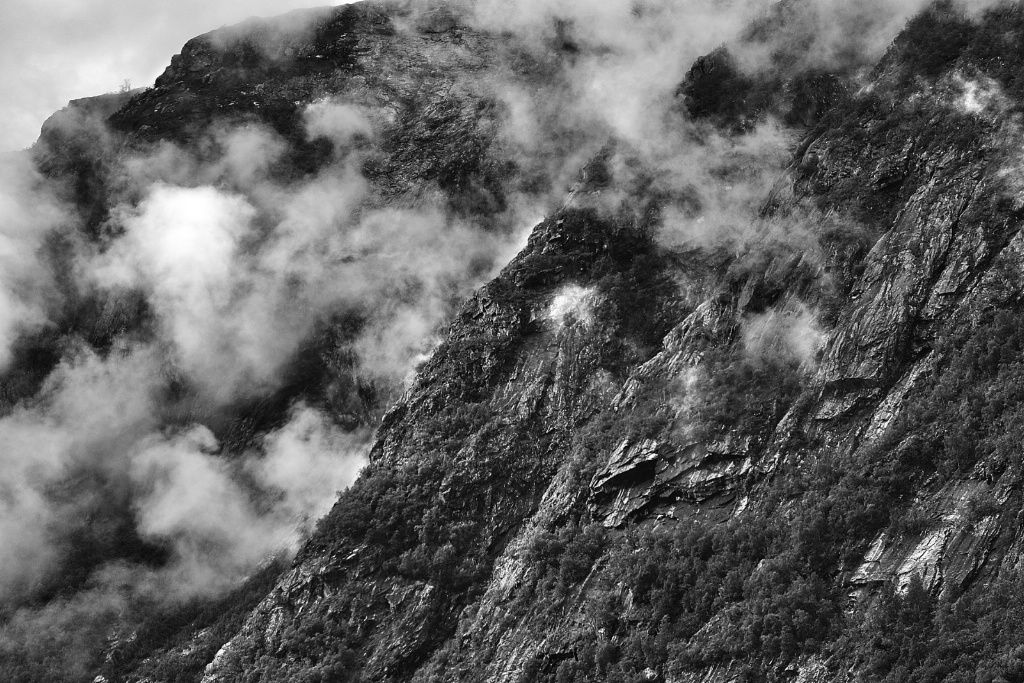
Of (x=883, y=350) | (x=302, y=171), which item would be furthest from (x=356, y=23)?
(x=883, y=350)

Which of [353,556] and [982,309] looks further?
[353,556]

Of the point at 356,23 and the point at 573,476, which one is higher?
the point at 356,23

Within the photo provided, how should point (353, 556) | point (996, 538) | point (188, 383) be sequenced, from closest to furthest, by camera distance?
point (996, 538) → point (353, 556) → point (188, 383)

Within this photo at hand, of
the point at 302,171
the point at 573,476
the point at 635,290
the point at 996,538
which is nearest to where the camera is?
the point at 996,538

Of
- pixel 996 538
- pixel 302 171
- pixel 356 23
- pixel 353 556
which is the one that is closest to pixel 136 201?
pixel 302 171

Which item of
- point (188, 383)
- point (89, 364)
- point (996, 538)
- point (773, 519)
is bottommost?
point (996, 538)

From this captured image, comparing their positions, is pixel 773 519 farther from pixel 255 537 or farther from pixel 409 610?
pixel 255 537
